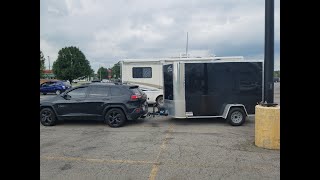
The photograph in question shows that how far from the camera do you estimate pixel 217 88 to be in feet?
34.5

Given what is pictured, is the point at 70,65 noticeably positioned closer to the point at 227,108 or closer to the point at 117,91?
the point at 117,91

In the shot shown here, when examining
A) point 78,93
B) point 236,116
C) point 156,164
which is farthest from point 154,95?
point 156,164

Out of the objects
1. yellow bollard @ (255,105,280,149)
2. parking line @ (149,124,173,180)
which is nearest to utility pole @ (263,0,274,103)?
yellow bollard @ (255,105,280,149)

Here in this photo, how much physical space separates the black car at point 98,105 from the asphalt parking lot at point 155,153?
0.43 m

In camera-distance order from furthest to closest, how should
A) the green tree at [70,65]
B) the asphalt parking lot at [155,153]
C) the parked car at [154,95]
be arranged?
1. the green tree at [70,65]
2. the parked car at [154,95]
3. the asphalt parking lot at [155,153]

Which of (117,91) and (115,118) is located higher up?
(117,91)

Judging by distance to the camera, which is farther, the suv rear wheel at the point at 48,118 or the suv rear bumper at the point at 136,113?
the suv rear wheel at the point at 48,118

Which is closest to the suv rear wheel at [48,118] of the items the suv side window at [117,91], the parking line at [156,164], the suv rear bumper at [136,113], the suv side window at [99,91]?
the suv side window at [99,91]

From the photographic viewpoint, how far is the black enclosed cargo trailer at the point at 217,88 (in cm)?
1048

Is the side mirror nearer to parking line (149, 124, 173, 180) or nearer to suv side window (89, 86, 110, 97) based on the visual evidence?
suv side window (89, 86, 110, 97)

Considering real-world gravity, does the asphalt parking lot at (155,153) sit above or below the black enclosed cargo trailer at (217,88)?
below

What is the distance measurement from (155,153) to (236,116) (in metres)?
4.88

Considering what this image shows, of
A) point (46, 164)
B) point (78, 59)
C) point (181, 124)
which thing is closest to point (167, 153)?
point (46, 164)

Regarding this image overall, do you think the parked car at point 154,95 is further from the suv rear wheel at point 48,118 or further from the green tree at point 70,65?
the green tree at point 70,65
